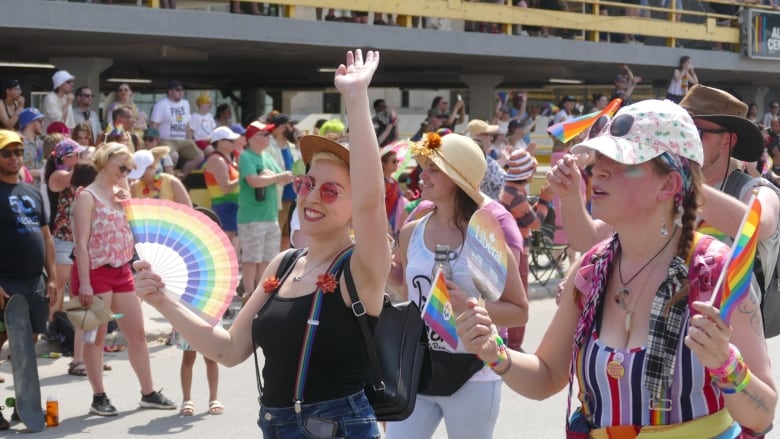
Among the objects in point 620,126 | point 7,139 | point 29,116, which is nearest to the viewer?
point 620,126

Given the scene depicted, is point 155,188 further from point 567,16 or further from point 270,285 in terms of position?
point 567,16

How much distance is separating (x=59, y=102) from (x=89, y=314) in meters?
6.35

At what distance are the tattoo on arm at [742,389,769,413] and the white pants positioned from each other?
6.38 feet

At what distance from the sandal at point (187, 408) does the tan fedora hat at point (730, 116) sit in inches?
181

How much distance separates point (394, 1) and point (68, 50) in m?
4.89

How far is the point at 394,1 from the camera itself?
18281mm

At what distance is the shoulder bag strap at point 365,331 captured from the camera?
3703mm

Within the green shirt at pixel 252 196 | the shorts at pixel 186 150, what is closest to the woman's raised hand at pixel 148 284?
the green shirt at pixel 252 196

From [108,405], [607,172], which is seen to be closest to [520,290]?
[607,172]

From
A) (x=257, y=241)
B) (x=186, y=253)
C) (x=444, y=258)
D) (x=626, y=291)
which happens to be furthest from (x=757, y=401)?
(x=257, y=241)

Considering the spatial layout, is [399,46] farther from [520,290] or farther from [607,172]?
[607,172]

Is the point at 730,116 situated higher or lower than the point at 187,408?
higher

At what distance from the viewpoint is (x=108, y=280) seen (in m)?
8.26

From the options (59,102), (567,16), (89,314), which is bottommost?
(89,314)
